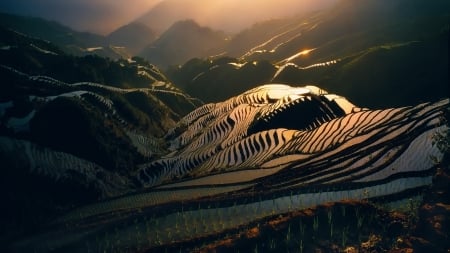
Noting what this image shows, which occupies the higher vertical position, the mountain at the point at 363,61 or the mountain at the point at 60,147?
the mountain at the point at 363,61

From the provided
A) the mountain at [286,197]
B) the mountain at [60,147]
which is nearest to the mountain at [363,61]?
the mountain at [286,197]

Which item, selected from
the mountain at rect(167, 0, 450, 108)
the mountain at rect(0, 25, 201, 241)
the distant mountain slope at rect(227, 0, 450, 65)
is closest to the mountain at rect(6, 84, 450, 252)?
the mountain at rect(0, 25, 201, 241)

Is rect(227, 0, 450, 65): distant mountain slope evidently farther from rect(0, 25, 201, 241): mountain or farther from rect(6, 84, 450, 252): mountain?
rect(6, 84, 450, 252): mountain

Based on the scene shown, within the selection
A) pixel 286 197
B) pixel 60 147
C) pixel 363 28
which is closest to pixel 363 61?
pixel 60 147

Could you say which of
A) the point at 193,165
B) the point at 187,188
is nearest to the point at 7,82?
the point at 193,165

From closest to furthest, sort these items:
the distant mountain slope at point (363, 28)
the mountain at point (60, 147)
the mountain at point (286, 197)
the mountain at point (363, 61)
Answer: the mountain at point (286, 197) → the mountain at point (60, 147) → the mountain at point (363, 61) → the distant mountain slope at point (363, 28)

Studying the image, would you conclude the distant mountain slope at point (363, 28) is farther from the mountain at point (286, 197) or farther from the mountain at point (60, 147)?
the mountain at point (286, 197)

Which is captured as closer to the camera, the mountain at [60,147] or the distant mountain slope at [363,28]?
the mountain at [60,147]

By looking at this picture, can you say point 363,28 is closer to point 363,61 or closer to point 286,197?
point 363,61

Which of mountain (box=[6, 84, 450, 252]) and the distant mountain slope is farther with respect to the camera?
the distant mountain slope
